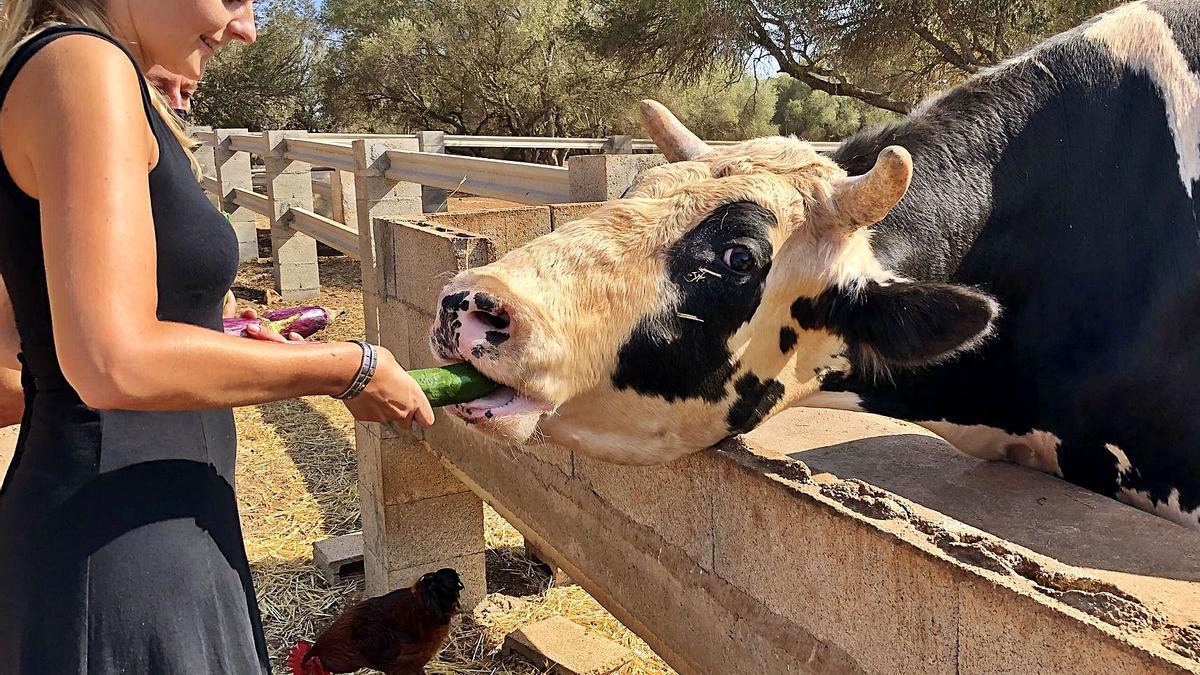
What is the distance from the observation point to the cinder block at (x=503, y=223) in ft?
12.9

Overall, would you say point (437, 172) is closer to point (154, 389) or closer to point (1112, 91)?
point (1112, 91)

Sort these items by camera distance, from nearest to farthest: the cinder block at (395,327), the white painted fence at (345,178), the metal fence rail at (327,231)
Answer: the cinder block at (395,327) → the white painted fence at (345,178) → the metal fence rail at (327,231)

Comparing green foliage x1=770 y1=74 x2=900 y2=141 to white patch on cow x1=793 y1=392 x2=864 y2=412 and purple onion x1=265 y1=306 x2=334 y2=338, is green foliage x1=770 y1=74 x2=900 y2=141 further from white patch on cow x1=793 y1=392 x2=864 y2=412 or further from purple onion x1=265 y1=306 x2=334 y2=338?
purple onion x1=265 y1=306 x2=334 y2=338

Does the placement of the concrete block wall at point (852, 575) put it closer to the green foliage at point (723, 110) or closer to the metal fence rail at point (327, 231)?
the metal fence rail at point (327, 231)

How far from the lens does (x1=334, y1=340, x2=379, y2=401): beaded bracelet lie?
1.55m

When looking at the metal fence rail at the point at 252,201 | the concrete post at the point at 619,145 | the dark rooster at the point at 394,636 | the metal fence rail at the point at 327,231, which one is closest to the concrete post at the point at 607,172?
the dark rooster at the point at 394,636

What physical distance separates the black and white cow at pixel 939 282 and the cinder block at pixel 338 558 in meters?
2.89

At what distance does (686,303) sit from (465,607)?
281 centimetres

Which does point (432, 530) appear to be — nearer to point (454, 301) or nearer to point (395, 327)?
point (395, 327)

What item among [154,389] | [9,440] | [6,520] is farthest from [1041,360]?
[9,440]

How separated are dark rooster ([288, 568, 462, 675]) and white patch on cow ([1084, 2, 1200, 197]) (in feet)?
8.80

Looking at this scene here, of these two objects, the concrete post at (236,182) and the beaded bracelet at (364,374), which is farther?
the concrete post at (236,182)

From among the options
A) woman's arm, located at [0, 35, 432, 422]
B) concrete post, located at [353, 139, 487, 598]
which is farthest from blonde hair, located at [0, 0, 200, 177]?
concrete post, located at [353, 139, 487, 598]

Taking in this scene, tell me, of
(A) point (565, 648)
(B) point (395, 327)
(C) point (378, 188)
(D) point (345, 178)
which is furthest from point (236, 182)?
(A) point (565, 648)
